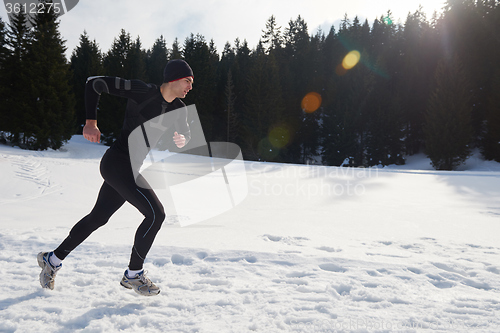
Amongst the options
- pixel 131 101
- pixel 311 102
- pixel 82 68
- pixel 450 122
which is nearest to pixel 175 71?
pixel 131 101

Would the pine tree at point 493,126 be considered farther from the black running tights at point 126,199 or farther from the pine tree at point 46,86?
the pine tree at point 46,86

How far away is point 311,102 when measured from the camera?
128 feet

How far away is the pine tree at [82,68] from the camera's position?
34.7m

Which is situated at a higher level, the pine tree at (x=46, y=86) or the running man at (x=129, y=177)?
the pine tree at (x=46, y=86)

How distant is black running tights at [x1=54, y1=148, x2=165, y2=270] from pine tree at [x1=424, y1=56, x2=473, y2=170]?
30.2 m

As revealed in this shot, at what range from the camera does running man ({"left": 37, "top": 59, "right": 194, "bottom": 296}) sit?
8.21 ft

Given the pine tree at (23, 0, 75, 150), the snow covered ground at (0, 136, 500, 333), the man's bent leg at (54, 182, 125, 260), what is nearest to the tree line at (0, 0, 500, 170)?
the pine tree at (23, 0, 75, 150)

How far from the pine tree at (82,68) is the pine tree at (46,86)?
36.3 feet

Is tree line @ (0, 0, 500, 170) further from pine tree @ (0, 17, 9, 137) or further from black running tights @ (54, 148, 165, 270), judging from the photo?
black running tights @ (54, 148, 165, 270)

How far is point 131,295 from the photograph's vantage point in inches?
102

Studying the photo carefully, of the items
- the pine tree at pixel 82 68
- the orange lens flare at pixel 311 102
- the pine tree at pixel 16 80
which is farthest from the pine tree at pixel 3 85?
the orange lens flare at pixel 311 102

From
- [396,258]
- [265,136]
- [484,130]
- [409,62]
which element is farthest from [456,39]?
[396,258]

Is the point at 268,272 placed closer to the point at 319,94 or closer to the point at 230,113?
the point at 230,113

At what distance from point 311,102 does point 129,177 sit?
3837cm
